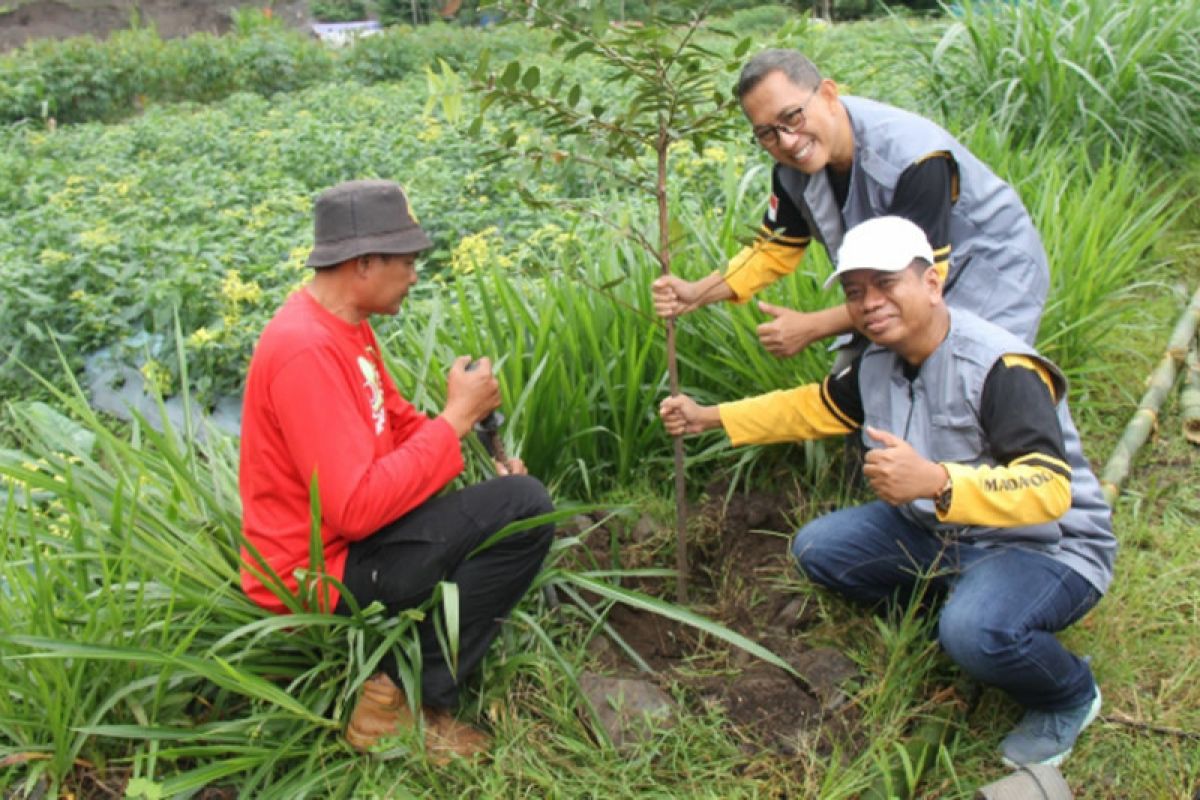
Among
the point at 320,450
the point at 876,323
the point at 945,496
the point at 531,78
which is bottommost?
the point at 945,496

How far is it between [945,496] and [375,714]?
4.04 feet

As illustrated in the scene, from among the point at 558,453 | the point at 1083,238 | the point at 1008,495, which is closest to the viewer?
the point at 1008,495

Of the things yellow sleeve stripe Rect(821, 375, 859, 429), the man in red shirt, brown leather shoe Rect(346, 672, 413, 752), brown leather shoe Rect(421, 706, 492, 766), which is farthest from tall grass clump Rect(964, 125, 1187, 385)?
brown leather shoe Rect(346, 672, 413, 752)

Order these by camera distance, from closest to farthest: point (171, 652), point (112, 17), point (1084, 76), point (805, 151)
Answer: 1. point (171, 652)
2. point (805, 151)
3. point (1084, 76)
4. point (112, 17)

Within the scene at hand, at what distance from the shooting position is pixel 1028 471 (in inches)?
82.4

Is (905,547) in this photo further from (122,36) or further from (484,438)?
(122,36)

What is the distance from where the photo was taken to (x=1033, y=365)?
225 centimetres

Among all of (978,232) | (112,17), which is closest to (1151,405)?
(978,232)

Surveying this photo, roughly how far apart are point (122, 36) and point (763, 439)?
13.2m

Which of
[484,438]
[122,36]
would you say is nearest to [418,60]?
[122,36]

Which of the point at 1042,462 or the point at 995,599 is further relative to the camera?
the point at 995,599

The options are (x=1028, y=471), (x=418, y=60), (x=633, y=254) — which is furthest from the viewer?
(x=418, y=60)

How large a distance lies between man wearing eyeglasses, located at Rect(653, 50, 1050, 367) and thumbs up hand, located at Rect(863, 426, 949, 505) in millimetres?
574

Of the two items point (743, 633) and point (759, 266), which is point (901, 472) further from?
point (759, 266)
